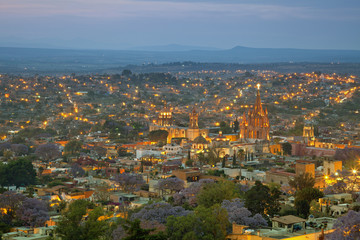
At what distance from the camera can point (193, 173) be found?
42.8 m

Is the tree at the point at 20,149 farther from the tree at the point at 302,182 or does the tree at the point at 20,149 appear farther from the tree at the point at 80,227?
the tree at the point at 80,227

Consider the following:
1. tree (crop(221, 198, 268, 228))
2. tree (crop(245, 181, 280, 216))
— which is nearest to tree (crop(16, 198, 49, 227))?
tree (crop(221, 198, 268, 228))

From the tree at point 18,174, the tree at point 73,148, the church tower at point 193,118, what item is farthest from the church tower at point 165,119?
the tree at point 18,174

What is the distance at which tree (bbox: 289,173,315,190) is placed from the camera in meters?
37.5

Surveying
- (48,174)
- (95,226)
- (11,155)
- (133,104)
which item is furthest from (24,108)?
(95,226)

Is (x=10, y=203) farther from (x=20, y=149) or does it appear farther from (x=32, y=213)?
(x=20, y=149)

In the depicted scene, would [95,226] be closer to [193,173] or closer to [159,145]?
[193,173]

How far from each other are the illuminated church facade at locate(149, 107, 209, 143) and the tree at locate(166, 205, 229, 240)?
4596 cm

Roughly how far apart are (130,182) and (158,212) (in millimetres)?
12543

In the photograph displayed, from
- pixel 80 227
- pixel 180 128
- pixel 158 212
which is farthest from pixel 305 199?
pixel 180 128

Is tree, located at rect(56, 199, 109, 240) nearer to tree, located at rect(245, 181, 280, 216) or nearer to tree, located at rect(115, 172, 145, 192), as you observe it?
tree, located at rect(245, 181, 280, 216)

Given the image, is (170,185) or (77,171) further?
(77,171)

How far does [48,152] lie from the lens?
60562mm

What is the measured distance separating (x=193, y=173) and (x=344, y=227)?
20.8 m
